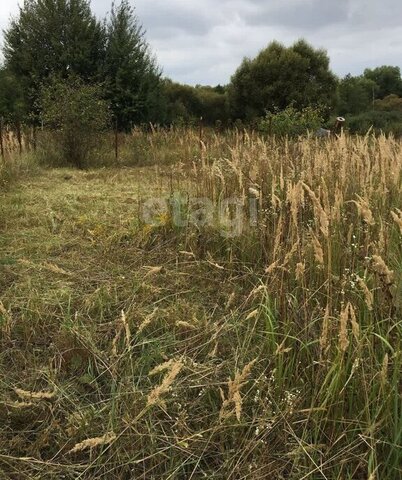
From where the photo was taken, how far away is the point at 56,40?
560 inches

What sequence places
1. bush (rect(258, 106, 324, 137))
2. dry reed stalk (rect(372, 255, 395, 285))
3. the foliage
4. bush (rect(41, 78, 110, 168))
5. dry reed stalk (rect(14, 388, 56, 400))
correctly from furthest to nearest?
the foliage
bush (rect(258, 106, 324, 137))
bush (rect(41, 78, 110, 168))
dry reed stalk (rect(14, 388, 56, 400))
dry reed stalk (rect(372, 255, 395, 285))

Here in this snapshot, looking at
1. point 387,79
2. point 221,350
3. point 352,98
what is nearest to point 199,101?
point 352,98

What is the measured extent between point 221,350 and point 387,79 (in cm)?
4123

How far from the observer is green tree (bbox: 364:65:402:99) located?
36.6 m

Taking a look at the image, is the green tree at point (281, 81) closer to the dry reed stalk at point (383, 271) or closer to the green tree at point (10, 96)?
the green tree at point (10, 96)

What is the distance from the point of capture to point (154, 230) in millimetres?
3008

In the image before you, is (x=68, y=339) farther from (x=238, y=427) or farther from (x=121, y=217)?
(x=121, y=217)

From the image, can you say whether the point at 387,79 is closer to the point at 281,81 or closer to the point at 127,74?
the point at 281,81

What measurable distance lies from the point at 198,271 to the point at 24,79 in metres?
14.3

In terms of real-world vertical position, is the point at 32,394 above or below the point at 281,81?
below

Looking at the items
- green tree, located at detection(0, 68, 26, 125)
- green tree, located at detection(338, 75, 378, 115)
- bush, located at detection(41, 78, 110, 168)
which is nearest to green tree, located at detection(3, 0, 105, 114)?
green tree, located at detection(0, 68, 26, 125)

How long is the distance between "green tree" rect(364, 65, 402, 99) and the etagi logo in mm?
36180

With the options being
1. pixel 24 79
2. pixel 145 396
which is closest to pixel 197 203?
pixel 145 396

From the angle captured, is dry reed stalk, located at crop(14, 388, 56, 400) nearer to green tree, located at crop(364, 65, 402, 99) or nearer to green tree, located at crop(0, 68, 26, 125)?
green tree, located at crop(0, 68, 26, 125)
